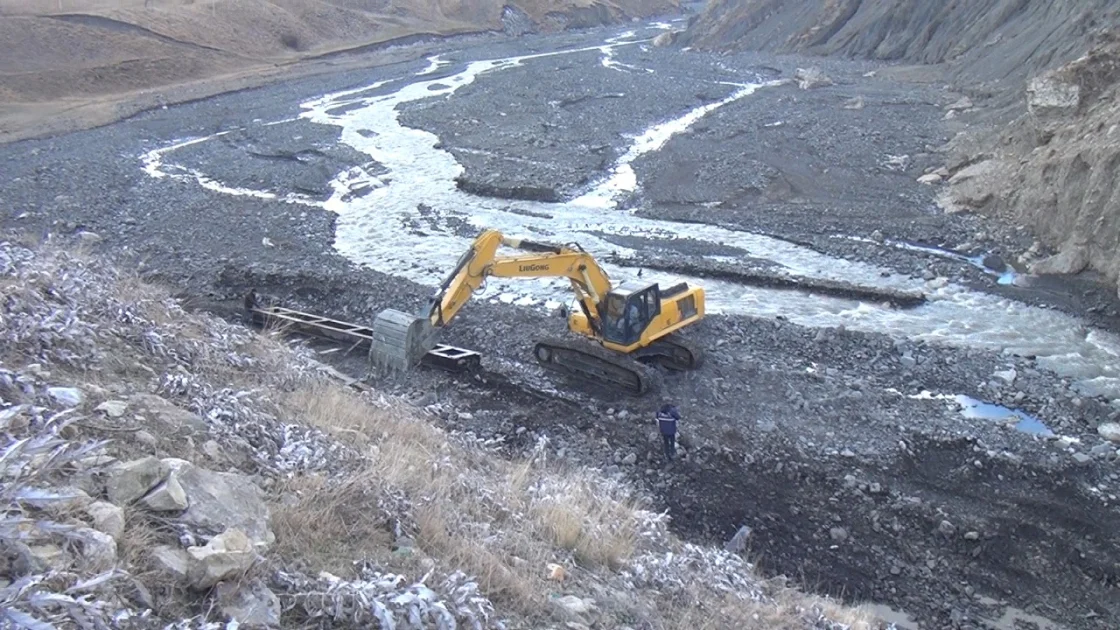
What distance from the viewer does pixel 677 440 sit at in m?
10.5

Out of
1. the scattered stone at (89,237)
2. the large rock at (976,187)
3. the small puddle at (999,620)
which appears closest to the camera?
the small puddle at (999,620)

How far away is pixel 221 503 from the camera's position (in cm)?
479

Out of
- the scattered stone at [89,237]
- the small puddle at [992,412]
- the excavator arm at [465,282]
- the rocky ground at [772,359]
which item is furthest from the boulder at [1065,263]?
the scattered stone at [89,237]

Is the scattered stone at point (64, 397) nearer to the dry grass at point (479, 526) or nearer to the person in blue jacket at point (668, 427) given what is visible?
the dry grass at point (479, 526)

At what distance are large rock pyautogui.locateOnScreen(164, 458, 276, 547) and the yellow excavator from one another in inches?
242

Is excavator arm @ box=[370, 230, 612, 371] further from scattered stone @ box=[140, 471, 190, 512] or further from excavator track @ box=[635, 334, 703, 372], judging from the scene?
scattered stone @ box=[140, 471, 190, 512]

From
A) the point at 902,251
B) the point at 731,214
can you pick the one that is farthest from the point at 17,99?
the point at 902,251

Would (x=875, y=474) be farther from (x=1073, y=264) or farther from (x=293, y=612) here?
(x=1073, y=264)

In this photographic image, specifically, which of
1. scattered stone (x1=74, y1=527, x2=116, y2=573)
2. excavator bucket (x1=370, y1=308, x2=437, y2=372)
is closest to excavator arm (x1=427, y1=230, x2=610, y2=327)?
excavator bucket (x1=370, y1=308, x2=437, y2=372)

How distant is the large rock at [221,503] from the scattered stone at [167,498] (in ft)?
0.17

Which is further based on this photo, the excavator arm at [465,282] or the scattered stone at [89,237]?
the scattered stone at [89,237]

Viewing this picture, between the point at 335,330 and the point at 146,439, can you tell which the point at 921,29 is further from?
the point at 146,439

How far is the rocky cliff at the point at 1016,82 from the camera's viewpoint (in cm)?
1599

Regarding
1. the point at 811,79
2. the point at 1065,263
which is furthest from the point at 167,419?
the point at 811,79
